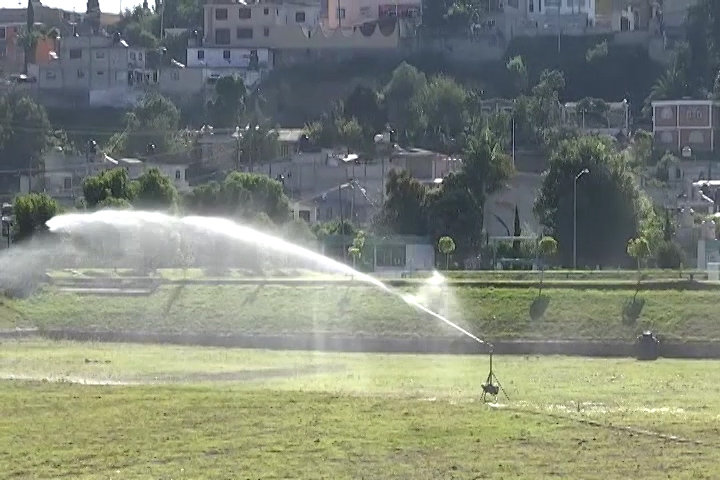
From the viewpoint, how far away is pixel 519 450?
32.9 meters

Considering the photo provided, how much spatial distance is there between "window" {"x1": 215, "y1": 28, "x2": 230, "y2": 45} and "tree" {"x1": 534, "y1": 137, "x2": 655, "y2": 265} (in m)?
67.4

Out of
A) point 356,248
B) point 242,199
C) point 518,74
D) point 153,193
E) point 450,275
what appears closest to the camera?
point 450,275

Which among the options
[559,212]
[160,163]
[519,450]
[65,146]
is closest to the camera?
[519,450]

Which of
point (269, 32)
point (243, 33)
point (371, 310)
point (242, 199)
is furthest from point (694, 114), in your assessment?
point (371, 310)

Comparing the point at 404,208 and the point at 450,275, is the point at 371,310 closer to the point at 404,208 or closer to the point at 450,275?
the point at 450,275

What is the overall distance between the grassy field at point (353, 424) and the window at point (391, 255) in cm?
4121

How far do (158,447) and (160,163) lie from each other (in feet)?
313

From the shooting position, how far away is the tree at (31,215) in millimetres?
79625

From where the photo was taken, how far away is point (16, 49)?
170750 millimetres

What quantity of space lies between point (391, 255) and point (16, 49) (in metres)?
85.7

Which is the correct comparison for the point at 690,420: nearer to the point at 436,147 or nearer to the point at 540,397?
the point at 540,397

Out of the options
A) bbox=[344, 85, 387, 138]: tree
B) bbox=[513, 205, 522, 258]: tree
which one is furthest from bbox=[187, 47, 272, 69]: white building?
bbox=[513, 205, 522, 258]: tree

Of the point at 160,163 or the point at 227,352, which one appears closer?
the point at 227,352

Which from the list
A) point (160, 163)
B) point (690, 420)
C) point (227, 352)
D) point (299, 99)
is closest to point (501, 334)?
point (227, 352)
